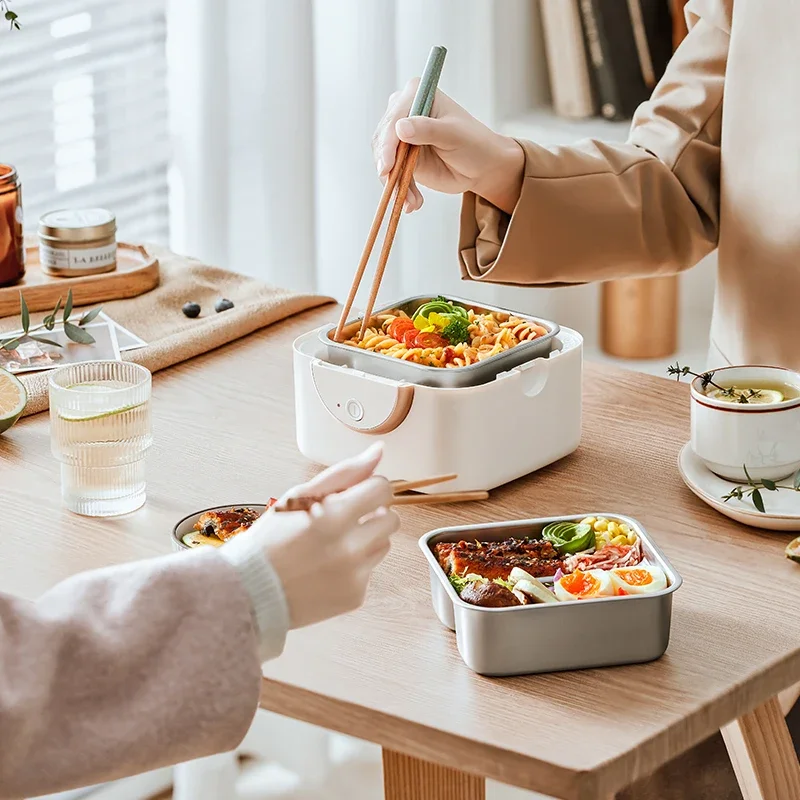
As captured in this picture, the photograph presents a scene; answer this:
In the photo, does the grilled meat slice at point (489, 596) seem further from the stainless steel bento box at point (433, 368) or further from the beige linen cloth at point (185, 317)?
the beige linen cloth at point (185, 317)

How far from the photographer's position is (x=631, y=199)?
1.50 m

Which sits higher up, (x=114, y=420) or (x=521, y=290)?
(x=114, y=420)

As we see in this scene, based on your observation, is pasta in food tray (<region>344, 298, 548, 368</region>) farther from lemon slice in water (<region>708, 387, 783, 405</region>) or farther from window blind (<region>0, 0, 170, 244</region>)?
window blind (<region>0, 0, 170, 244</region>)

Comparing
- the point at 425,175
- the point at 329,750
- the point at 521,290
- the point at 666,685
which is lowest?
the point at 329,750

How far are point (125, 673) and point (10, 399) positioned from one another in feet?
2.09

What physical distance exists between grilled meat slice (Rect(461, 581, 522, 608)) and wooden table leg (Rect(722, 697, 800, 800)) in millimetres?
396

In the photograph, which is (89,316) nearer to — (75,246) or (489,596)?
(75,246)

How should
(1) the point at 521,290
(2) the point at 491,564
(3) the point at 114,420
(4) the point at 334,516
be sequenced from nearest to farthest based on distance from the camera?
(4) the point at 334,516 → (2) the point at 491,564 → (3) the point at 114,420 → (1) the point at 521,290

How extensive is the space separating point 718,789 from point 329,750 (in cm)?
93

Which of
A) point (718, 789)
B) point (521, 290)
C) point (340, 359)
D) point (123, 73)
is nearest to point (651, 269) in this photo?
point (340, 359)

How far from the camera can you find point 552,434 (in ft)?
4.06

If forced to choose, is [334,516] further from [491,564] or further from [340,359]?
[340,359]

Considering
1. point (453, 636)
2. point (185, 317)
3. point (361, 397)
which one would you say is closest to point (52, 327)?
point (185, 317)

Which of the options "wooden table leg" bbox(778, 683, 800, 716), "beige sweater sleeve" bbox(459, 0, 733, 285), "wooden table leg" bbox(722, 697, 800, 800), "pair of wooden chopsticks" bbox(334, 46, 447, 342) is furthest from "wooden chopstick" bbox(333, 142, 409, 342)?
"wooden table leg" bbox(778, 683, 800, 716)
